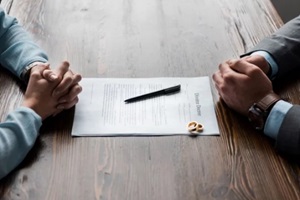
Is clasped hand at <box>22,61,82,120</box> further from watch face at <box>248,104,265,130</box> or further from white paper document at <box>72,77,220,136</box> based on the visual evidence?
watch face at <box>248,104,265,130</box>

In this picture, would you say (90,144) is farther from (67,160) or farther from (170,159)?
(170,159)

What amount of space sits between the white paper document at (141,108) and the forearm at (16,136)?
0.29 feet

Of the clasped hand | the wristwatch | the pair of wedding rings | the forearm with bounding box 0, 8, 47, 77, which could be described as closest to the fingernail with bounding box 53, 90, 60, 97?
the clasped hand

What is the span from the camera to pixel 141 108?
3.17 feet

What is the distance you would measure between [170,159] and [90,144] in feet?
0.55

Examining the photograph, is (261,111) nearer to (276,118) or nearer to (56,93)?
(276,118)

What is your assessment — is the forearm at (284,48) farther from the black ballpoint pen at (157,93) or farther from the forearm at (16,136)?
the forearm at (16,136)

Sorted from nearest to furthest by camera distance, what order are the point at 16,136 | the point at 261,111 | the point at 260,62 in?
the point at 16,136, the point at 261,111, the point at 260,62

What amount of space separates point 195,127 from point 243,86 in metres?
0.16

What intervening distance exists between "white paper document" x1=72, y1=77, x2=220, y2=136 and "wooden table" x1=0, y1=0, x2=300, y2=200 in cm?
2

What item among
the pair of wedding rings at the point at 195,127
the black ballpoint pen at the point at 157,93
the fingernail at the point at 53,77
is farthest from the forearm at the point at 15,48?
the pair of wedding rings at the point at 195,127

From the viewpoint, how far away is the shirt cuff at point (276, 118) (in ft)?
2.99

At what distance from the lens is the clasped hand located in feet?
3.05

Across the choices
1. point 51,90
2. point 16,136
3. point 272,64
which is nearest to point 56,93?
point 51,90
